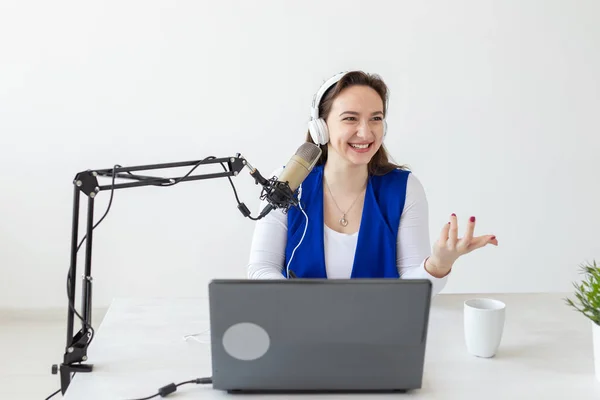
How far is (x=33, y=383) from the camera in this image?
2828 mm

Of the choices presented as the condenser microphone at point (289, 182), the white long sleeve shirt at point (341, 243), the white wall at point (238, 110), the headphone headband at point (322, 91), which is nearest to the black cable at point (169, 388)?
the condenser microphone at point (289, 182)

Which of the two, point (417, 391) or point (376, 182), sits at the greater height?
point (376, 182)

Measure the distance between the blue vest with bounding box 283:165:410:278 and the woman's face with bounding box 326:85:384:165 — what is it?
0.14 m

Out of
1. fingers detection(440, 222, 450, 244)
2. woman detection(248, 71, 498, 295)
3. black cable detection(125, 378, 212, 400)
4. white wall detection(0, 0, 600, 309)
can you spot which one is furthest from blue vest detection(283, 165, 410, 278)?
white wall detection(0, 0, 600, 309)

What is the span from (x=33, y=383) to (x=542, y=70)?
2.91 m

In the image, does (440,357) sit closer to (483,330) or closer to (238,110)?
(483,330)

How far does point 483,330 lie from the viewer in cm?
140

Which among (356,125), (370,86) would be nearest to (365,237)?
(356,125)

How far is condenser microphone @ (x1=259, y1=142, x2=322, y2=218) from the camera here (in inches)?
55.4

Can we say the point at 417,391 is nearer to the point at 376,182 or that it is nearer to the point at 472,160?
the point at 376,182

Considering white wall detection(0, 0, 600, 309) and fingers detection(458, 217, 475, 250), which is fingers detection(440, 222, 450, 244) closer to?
fingers detection(458, 217, 475, 250)

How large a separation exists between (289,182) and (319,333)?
1.27ft

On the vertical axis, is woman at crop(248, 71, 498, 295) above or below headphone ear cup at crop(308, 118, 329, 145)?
below

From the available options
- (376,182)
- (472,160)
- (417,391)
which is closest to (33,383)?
(376,182)
